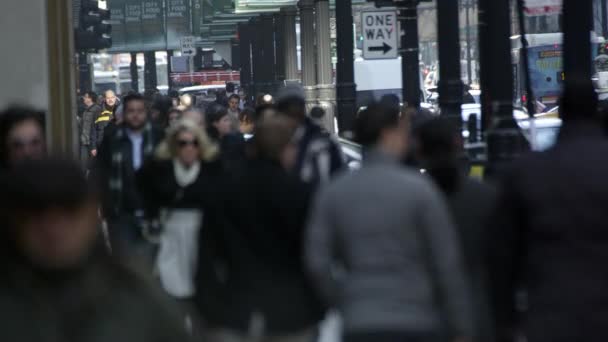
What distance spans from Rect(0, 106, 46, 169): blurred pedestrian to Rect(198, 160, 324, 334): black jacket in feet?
3.91

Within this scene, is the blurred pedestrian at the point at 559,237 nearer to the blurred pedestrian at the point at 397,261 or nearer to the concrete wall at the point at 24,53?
the blurred pedestrian at the point at 397,261

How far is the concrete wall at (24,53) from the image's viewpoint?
14.4 meters

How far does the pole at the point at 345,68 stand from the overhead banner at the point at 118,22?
40420 millimetres

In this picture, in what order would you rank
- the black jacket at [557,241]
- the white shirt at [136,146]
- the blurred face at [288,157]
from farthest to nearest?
the white shirt at [136,146]
the blurred face at [288,157]
the black jacket at [557,241]

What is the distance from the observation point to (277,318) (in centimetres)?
613

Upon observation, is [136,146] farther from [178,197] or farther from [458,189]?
[458,189]

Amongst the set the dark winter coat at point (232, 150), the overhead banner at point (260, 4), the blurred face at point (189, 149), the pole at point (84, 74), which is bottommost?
the dark winter coat at point (232, 150)

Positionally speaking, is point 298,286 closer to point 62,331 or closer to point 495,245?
point 495,245

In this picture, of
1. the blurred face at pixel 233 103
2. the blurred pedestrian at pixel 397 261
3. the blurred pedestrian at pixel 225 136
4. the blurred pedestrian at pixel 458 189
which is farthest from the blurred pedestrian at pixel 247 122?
the blurred face at pixel 233 103

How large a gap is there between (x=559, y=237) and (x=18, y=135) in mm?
2854

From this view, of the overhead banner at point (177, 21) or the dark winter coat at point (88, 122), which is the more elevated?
the overhead banner at point (177, 21)

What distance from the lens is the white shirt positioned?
34.7ft

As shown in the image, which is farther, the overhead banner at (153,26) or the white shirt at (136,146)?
the overhead banner at (153,26)

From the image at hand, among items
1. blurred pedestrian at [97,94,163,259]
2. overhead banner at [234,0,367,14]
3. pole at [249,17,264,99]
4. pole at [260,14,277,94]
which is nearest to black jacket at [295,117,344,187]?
blurred pedestrian at [97,94,163,259]
